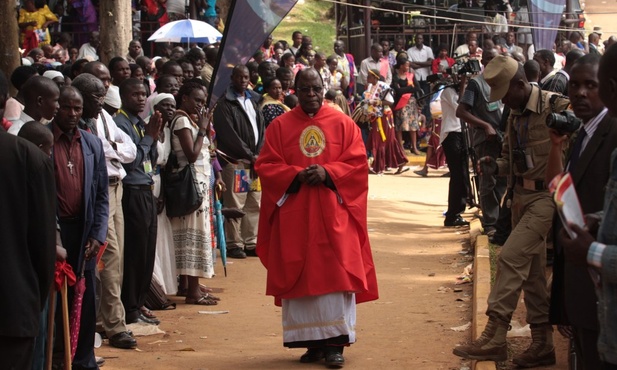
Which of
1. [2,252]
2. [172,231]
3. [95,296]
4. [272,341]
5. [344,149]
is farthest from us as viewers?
[172,231]

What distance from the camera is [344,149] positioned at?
27.3 feet

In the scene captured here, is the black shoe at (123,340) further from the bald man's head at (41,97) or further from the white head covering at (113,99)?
the bald man's head at (41,97)

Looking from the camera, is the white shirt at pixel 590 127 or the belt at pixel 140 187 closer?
the white shirt at pixel 590 127

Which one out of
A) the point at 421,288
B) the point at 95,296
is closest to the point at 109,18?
the point at 421,288

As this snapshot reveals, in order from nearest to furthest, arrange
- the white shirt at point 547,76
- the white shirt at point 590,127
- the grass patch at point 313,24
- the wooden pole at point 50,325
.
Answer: the white shirt at point 590,127 → the wooden pole at point 50,325 → the white shirt at point 547,76 → the grass patch at point 313,24

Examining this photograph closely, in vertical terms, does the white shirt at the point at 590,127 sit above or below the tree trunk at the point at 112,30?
below

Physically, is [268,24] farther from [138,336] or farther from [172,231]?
[138,336]

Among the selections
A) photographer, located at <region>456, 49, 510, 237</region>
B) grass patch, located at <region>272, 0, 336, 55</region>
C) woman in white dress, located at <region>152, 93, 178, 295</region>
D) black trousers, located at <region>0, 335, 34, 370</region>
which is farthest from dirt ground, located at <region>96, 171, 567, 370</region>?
grass patch, located at <region>272, 0, 336, 55</region>

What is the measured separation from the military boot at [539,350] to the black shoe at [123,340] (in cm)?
285

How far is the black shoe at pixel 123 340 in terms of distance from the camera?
8.60 m

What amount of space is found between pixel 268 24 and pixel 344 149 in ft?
9.77

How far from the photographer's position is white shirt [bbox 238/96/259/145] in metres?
12.8

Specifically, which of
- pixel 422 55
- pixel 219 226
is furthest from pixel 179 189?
pixel 422 55

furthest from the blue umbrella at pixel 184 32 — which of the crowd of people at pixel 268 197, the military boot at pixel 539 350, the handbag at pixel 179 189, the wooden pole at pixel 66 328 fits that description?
the wooden pole at pixel 66 328
